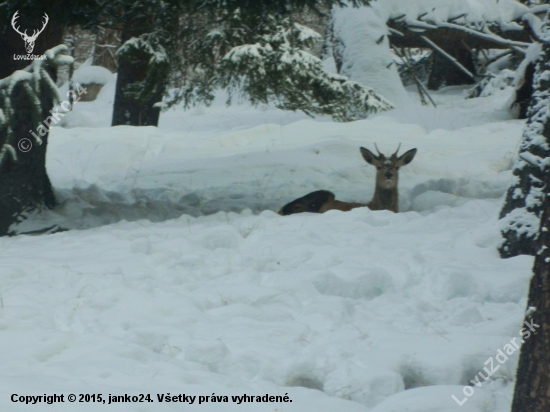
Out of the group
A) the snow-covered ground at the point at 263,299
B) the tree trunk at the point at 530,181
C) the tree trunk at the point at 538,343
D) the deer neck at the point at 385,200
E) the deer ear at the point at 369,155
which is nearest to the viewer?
the tree trunk at the point at 538,343

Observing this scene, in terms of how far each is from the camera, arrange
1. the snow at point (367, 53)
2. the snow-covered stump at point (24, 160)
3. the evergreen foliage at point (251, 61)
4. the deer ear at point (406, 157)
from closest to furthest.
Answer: the snow-covered stump at point (24, 160), the deer ear at point (406, 157), the evergreen foliage at point (251, 61), the snow at point (367, 53)

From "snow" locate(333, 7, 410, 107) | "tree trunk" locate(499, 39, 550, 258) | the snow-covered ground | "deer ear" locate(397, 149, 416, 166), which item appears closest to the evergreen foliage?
the snow-covered ground

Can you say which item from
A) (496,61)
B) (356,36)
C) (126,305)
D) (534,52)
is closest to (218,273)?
(126,305)

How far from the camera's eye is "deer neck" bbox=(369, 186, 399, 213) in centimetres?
734

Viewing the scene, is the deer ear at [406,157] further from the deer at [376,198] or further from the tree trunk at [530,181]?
the tree trunk at [530,181]

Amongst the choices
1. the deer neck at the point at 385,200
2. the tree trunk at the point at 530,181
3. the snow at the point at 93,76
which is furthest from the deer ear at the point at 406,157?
the snow at the point at 93,76

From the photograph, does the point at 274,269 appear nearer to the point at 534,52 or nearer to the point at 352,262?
the point at 352,262

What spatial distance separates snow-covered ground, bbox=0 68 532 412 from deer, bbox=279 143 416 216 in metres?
0.40

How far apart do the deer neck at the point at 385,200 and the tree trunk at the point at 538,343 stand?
4.69 m

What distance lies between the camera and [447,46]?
16.0 m

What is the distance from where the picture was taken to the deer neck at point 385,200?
734 centimetres

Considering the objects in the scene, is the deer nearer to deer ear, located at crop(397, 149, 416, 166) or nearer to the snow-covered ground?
deer ear, located at crop(397, 149, 416, 166)

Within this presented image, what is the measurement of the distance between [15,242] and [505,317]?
444 cm

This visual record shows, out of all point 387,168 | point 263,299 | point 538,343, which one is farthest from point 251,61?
point 538,343
